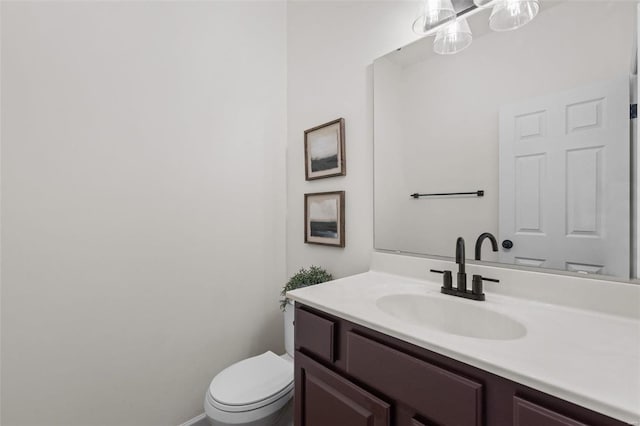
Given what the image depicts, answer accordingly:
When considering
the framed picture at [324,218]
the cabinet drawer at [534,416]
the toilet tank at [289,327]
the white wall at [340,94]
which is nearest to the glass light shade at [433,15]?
the white wall at [340,94]

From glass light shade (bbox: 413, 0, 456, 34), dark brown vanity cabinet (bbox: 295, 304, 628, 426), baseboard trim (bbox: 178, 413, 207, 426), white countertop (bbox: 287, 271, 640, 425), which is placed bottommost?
baseboard trim (bbox: 178, 413, 207, 426)

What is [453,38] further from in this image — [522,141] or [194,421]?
[194,421]

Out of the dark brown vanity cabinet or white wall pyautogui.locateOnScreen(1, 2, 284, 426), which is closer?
the dark brown vanity cabinet

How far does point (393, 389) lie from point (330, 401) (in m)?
0.26

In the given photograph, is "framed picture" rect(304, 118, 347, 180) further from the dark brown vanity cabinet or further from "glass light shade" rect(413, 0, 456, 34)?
the dark brown vanity cabinet

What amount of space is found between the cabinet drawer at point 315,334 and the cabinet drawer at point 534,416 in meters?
0.51

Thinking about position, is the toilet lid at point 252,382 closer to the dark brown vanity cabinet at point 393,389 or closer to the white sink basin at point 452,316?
the dark brown vanity cabinet at point 393,389

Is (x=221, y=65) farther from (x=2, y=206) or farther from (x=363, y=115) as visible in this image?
(x=2, y=206)

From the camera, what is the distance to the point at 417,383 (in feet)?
2.39

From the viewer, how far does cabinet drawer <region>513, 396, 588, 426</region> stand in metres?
0.52

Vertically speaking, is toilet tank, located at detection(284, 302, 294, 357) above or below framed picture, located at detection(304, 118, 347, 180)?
below

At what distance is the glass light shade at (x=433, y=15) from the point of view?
1.17m

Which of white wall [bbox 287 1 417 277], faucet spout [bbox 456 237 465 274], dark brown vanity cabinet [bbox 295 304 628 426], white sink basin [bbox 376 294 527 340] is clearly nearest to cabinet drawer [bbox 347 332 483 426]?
dark brown vanity cabinet [bbox 295 304 628 426]

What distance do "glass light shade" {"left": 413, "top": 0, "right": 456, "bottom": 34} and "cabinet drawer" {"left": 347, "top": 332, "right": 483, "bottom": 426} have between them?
124 centimetres
